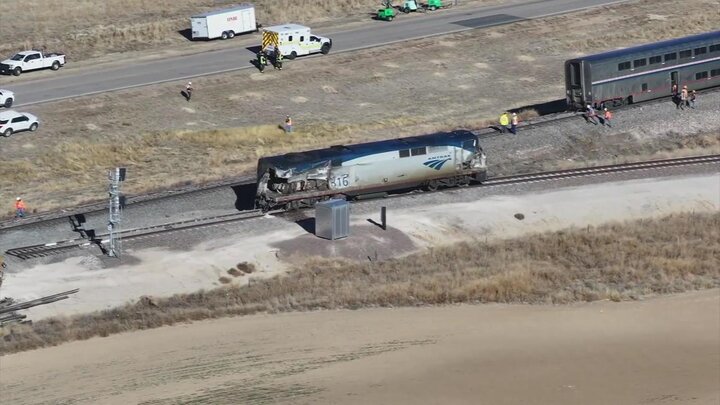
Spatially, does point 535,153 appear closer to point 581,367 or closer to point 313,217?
point 313,217

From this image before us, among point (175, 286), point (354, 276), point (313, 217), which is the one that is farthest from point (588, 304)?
point (175, 286)

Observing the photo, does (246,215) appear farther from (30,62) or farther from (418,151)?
(30,62)

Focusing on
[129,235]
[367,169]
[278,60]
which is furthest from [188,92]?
[129,235]

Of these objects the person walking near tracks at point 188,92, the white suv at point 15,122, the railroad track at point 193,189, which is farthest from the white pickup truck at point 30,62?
the railroad track at point 193,189

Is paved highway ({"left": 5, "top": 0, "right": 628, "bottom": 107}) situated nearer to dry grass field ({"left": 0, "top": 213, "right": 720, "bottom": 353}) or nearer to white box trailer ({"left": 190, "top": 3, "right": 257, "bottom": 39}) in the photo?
white box trailer ({"left": 190, "top": 3, "right": 257, "bottom": 39})

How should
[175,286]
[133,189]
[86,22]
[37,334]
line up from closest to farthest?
1. [37,334]
2. [175,286]
3. [133,189]
4. [86,22]

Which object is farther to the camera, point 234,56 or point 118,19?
point 118,19

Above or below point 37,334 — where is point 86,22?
above
